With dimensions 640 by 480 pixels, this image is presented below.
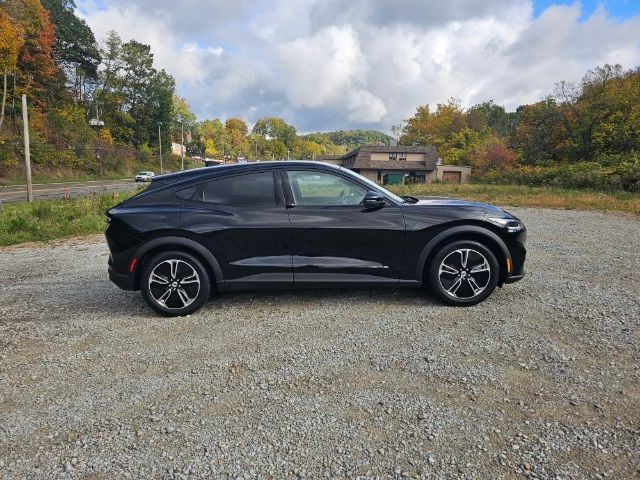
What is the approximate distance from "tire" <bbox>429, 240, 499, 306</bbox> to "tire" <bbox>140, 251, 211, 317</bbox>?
2.44 metres

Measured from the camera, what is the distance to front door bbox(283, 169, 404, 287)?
12.5 feet

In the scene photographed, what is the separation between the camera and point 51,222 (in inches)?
373

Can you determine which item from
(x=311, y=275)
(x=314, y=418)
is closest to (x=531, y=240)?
(x=311, y=275)

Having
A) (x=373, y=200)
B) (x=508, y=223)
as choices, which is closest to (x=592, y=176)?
(x=508, y=223)

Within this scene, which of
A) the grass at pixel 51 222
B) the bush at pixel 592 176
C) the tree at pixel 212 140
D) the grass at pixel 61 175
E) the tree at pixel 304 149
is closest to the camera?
the grass at pixel 51 222

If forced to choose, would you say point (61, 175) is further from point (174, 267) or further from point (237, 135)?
point (237, 135)

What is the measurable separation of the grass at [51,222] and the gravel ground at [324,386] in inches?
197

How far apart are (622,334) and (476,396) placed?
1.87 m

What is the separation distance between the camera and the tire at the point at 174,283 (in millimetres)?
3771

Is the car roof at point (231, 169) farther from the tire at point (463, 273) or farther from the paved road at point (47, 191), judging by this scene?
the paved road at point (47, 191)

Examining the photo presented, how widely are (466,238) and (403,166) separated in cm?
5657

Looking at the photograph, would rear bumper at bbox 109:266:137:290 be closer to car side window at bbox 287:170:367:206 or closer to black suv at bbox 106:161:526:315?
black suv at bbox 106:161:526:315

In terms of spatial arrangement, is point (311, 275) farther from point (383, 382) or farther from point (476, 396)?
point (476, 396)

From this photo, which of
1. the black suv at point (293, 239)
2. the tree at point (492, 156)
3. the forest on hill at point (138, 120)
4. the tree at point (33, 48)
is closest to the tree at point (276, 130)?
the forest on hill at point (138, 120)
